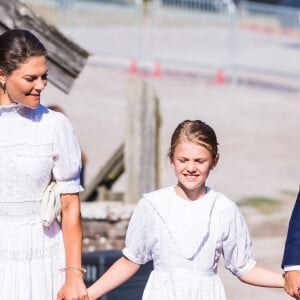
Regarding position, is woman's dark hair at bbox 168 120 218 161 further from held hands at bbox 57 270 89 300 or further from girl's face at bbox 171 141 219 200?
held hands at bbox 57 270 89 300

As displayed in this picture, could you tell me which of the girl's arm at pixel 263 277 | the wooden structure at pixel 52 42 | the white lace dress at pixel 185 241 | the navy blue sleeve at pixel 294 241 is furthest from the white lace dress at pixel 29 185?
the wooden structure at pixel 52 42

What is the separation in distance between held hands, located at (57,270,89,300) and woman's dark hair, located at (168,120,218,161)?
0.62 metres

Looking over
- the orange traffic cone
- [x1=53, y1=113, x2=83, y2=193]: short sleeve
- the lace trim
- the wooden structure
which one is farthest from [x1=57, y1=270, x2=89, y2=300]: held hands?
the orange traffic cone

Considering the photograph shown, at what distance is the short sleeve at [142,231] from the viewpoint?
175 inches

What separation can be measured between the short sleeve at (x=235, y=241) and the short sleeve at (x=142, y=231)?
0.28 m

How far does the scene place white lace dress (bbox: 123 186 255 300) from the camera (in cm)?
442

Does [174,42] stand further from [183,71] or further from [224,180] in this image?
[224,180]

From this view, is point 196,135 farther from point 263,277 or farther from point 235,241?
point 263,277

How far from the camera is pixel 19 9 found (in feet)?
19.1

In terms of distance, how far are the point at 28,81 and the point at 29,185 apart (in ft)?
1.32

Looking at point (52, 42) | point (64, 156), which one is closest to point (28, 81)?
point (64, 156)

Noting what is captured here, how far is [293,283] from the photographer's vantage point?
14.8ft

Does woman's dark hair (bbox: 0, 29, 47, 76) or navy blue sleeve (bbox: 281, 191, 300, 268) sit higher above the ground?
woman's dark hair (bbox: 0, 29, 47, 76)

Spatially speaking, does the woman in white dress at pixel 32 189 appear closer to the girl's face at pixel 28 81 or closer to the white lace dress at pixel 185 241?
the girl's face at pixel 28 81
